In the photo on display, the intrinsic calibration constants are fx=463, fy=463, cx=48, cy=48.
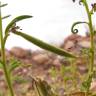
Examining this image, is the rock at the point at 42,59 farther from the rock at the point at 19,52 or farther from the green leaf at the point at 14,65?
the green leaf at the point at 14,65

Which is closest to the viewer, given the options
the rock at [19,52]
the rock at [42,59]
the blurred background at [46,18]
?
the rock at [42,59]

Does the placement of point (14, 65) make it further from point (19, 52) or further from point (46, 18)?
point (46, 18)

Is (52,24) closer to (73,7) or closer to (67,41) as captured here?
(73,7)

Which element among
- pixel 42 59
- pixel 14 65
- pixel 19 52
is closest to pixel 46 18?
pixel 19 52

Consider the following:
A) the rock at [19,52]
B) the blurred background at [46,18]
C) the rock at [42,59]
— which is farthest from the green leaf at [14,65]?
the blurred background at [46,18]

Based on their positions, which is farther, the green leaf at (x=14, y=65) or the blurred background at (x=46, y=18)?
the blurred background at (x=46, y=18)

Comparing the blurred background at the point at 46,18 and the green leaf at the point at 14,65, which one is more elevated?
the green leaf at the point at 14,65
